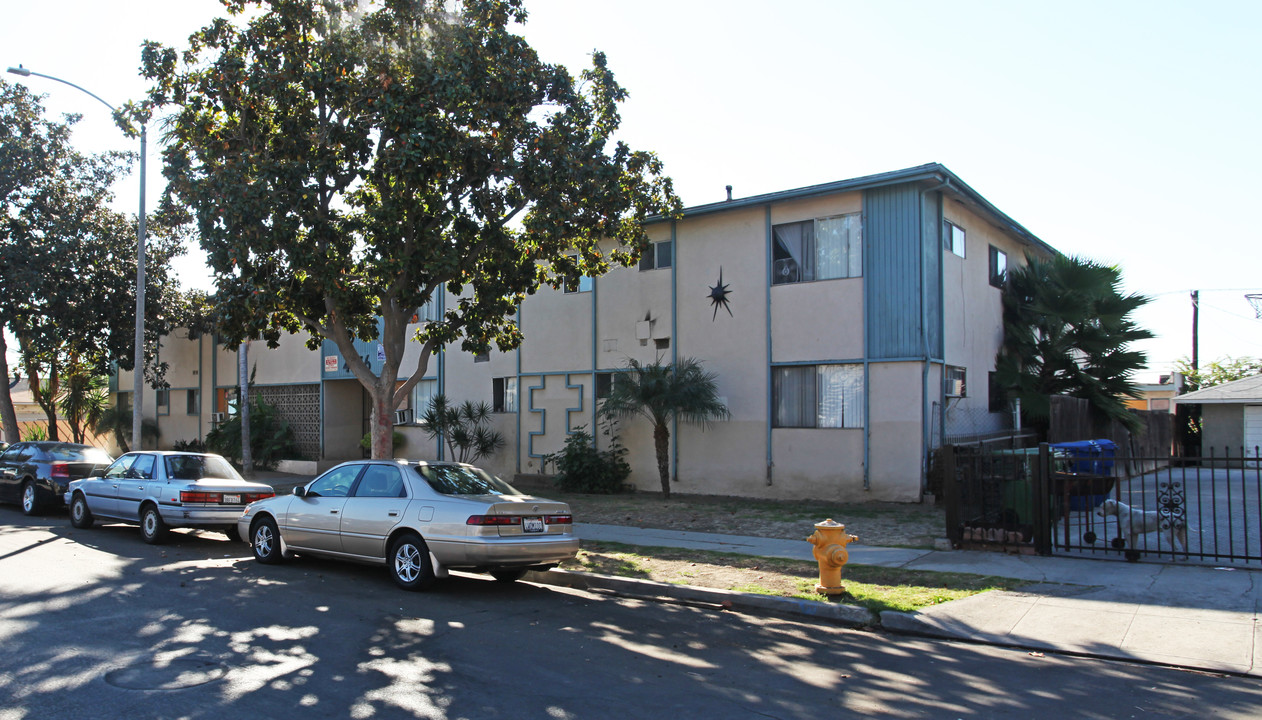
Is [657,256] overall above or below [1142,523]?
above

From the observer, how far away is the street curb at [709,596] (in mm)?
8247

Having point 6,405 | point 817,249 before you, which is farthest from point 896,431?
point 6,405

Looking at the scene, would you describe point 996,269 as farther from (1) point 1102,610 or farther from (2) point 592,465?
(1) point 1102,610

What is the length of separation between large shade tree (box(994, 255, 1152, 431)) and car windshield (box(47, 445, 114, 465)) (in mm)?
19172

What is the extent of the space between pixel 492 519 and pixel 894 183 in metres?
11.0

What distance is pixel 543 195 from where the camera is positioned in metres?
14.5

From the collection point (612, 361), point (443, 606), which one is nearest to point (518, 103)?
point (612, 361)

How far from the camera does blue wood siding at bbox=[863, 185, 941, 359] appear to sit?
16375mm

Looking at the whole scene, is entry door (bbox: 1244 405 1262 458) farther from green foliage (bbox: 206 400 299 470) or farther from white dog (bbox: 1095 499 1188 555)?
green foliage (bbox: 206 400 299 470)

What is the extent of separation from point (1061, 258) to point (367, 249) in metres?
14.9

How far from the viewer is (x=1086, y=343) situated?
754 inches

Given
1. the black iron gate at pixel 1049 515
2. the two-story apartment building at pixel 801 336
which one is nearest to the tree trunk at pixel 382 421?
the two-story apartment building at pixel 801 336

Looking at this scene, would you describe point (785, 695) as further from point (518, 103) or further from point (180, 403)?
point (180, 403)

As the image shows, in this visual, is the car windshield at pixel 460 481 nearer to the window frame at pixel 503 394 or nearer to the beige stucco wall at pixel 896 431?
the beige stucco wall at pixel 896 431
